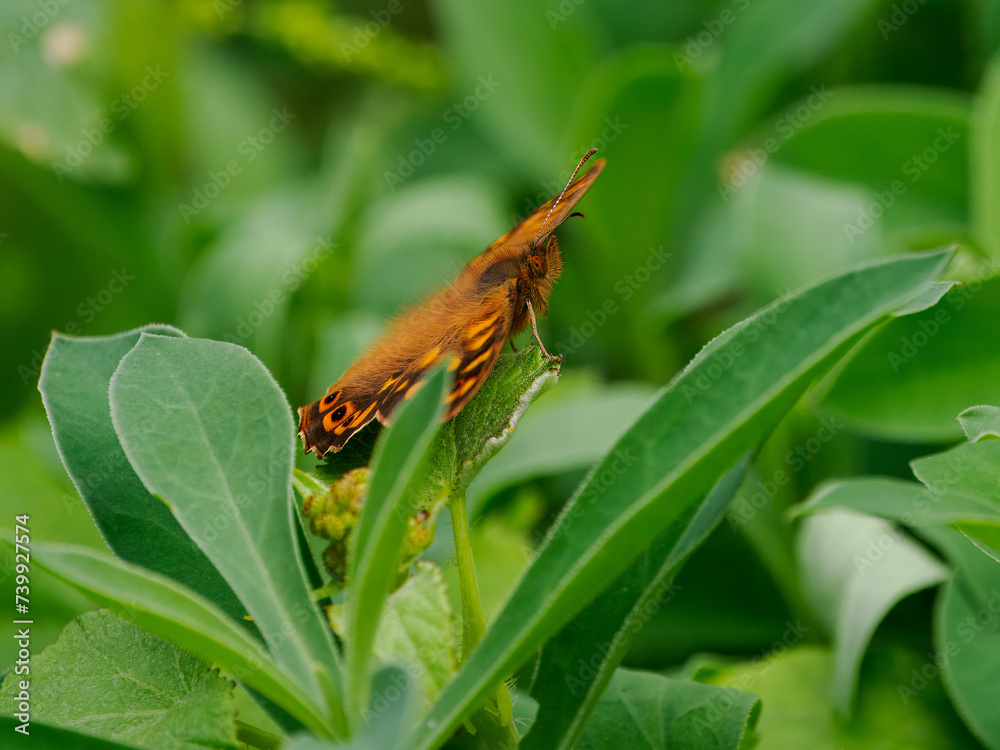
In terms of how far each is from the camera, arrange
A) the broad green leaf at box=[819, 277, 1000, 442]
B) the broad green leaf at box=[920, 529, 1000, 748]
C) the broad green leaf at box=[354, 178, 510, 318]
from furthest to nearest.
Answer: the broad green leaf at box=[354, 178, 510, 318], the broad green leaf at box=[819, 277, 1000, 442], the broad green leaf at box=[920, 529, 1000, 748]

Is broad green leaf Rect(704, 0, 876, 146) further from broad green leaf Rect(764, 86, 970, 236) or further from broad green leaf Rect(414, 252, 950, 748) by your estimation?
broad green leaf Rect(414, 252, 950, 748)

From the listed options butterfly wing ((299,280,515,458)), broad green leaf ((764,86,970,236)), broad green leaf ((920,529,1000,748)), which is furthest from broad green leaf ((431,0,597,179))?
broad green leaf ((920,529,1000,748))

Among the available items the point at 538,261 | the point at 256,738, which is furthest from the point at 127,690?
the point at 538,261

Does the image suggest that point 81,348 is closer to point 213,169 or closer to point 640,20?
point 213,169

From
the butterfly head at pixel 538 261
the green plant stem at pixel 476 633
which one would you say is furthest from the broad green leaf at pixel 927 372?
the green plant stem at pixel 476 633

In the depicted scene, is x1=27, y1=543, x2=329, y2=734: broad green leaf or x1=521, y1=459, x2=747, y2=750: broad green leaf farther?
x1=521, y1=459, x2=747, y2=750: broad green leaf

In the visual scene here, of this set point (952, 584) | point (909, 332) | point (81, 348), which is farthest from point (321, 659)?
point (909, 332)
